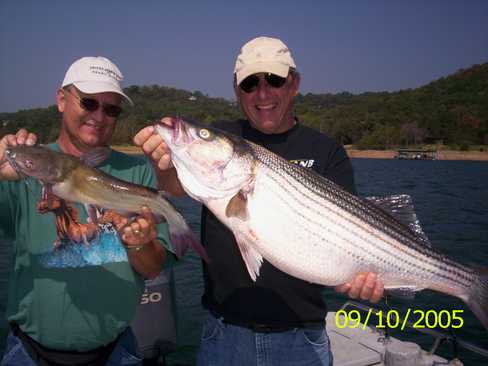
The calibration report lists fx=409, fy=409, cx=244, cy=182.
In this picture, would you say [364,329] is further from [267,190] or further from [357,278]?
[267,190]

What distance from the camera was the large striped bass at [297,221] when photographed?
3357 millimetres

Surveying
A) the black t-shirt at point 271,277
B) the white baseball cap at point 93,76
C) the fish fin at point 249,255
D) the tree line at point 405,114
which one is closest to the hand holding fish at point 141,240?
the black t-shirt at point 271,277

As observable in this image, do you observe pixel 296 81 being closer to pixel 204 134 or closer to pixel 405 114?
pixel 204 134

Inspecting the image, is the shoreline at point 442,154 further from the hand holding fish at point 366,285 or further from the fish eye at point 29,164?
the hand holding fish at point 366,285

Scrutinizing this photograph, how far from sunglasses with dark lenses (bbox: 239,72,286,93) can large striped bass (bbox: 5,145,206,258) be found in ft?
4.81

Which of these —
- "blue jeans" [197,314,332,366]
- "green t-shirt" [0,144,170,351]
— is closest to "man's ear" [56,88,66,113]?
"green t-shirt" [0,144,170,351]

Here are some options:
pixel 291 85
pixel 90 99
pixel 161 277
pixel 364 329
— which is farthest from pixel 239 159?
pixel 364 329

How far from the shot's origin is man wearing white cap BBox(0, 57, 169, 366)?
3.32 meters

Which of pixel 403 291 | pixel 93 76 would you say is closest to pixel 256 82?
pixel 93 76

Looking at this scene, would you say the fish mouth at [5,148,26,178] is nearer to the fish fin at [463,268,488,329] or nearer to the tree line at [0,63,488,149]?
the fish fin at [463,268,488,329]

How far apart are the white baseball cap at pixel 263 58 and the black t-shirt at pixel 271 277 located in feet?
2.00

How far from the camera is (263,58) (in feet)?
13.0

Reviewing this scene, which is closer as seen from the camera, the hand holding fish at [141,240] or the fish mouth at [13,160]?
the fish mouth at [13,160]

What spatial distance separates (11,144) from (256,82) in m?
2.21
